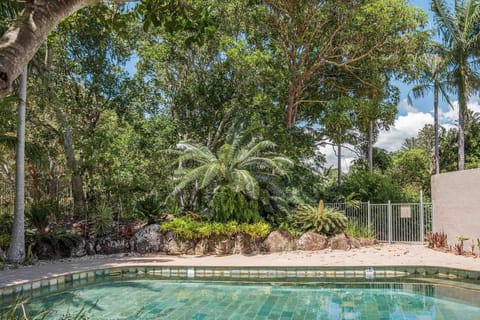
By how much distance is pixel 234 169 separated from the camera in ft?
44.8

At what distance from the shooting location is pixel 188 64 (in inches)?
651

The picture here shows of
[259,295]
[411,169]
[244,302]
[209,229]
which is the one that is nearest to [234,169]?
[209,229]

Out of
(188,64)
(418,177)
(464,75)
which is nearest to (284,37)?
(188,64)

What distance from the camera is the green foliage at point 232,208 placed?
44.0 ft

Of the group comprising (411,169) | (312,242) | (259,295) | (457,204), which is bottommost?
(259,295)

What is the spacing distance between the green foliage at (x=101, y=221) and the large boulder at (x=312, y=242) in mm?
6306

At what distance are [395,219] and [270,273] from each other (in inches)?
283

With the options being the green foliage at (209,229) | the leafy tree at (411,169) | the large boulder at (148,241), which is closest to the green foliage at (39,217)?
the large boulder at (148,241)

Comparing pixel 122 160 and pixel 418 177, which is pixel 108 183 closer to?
pixel 122 160

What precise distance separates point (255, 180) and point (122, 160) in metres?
5.05

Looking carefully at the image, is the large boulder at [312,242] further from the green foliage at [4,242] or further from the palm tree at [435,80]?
the palm tree at [435,80]

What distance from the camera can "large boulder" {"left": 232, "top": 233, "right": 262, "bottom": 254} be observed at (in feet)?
42.9

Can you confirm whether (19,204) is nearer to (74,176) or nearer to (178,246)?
(74,176)

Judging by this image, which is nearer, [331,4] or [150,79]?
[331,4]
